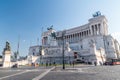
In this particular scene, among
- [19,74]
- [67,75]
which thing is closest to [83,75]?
[67,75]

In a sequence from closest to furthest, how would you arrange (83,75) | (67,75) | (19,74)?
(83,75) < (67,75) < (19,74)

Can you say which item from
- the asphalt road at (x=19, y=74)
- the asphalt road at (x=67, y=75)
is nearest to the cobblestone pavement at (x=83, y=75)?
the asphalt road at (x=67, y=75)

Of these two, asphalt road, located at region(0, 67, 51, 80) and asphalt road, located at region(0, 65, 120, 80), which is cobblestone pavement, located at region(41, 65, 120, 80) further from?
asphalt road, located at region(0, 67, 51, 80)

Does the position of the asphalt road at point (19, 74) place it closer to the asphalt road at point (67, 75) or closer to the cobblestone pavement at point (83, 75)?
the asphalt road at point (67, 75)

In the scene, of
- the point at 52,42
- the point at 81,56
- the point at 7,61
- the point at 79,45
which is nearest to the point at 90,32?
the point at 79,45

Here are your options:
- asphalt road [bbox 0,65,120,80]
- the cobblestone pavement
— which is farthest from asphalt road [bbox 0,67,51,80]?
the cobblestone pavement

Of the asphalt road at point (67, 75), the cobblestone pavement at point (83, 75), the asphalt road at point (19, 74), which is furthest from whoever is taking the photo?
the asphalt road at point (19, 74)

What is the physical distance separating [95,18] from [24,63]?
2338 inches

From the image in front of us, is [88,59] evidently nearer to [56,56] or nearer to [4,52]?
[56,56]

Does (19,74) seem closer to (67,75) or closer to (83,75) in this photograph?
(67,75)

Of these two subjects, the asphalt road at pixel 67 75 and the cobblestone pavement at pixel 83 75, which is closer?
the cobblestone pavement at pixel 83 75

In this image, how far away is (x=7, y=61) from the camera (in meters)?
38.3

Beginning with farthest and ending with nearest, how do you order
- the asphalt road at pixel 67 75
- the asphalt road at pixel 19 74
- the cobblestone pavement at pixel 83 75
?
the asphalt road at pixel 19 74 < the asphalt road at pixel 67 75 < the cobblestone pavement at pixel 83 75

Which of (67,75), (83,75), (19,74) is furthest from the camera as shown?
(19,74)
